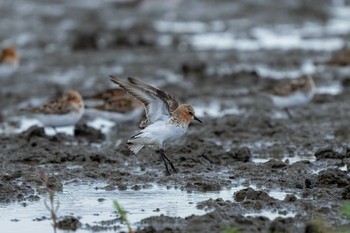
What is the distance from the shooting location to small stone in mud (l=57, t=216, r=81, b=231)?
8.74 m

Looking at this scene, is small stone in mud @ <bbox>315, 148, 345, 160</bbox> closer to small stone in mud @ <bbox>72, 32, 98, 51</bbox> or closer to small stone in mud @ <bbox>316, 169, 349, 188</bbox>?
small stone in mud @ <bbox>316, 169, 349, 188</bbox>

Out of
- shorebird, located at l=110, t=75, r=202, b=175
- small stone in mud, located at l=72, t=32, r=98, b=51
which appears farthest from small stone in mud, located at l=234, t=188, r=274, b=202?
small stone in mud, located at l=72, t=32, r=98, b=51

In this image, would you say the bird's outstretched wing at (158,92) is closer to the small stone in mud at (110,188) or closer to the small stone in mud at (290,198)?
the small stone in mud at (110,188)

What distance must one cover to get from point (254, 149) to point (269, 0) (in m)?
20.9

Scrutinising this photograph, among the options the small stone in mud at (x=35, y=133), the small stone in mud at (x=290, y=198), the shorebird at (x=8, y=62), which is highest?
the shorebird at (x=8, y=62)

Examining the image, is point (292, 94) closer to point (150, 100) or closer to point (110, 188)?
point (150, 100)

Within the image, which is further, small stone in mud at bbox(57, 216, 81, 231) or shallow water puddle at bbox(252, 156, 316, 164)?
shallow water puddle at bbox(252, 156, 316, 164)

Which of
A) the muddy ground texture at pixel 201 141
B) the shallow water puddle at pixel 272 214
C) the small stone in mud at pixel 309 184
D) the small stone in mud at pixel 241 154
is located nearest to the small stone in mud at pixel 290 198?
the muddy ground texture at pixel 201 141

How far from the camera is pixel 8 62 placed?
19562 mm

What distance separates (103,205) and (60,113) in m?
4.40

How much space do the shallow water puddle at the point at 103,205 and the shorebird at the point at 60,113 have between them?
3218 mm

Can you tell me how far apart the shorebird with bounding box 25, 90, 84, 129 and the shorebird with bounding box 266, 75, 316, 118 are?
344 cm

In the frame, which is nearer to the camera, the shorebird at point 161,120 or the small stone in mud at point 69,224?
the small stone in mud at point 69,224

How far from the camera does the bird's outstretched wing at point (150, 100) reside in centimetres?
1047
